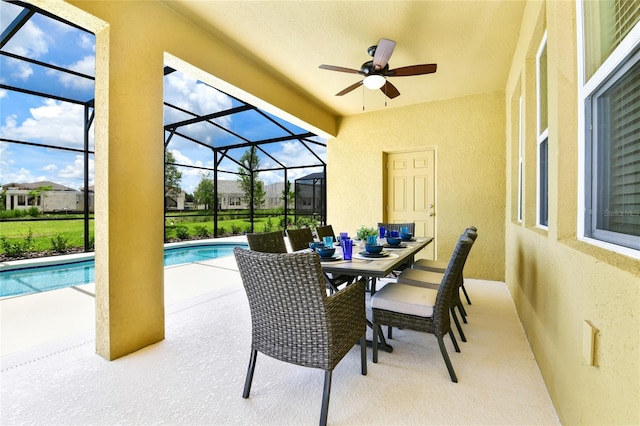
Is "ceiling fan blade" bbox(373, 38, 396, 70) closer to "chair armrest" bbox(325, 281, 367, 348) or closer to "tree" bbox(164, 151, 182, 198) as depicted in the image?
"chair armrest" bbox(325, 281, 367, 348)

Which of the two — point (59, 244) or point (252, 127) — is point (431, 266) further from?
point (59, 244)

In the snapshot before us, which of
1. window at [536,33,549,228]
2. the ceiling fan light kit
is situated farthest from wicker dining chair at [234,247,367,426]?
the ceiling fan light kit

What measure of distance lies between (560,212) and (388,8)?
85.0 inches

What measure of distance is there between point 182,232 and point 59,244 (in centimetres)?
290

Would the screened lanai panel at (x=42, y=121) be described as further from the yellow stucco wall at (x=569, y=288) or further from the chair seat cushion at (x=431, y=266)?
the yellow stucco wall at (x=569, y=288)

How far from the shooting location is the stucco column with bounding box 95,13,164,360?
6.79 ft

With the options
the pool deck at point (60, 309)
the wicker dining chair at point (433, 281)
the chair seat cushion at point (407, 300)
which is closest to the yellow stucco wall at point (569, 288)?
the wicker dining chair at point (433, 281)

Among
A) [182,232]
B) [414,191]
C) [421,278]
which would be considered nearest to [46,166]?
[182,232]

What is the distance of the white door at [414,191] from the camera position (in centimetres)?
485

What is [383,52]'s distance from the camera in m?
2.54

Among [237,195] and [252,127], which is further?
[237,195]

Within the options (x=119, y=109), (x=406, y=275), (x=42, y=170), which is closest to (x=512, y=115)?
(x=406, y=275)

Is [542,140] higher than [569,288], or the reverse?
[542,140]

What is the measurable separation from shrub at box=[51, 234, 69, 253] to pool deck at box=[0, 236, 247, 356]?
363 cm
